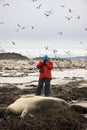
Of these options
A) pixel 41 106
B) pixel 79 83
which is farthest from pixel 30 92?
pixel 41 106

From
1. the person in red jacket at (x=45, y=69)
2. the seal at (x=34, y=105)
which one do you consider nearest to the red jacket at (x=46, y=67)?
the person in red jacket at (x=45, y=69)

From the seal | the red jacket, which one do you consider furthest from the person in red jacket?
the seal

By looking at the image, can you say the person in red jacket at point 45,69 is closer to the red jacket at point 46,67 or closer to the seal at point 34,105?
the red jacket at point 46,67

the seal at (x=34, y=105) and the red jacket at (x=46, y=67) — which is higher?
the red jacket at (x=46, y=67)

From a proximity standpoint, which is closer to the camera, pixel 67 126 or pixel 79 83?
pixel 67 126

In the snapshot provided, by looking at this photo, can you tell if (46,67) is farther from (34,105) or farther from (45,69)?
(34,105)

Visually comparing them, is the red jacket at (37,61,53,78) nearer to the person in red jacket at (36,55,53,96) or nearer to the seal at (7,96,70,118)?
the person in red jacket at (36,55,53,96)

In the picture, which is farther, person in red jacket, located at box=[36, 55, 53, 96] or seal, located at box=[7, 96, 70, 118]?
person in red jacket, located at box=[36, 55, 53, 96]

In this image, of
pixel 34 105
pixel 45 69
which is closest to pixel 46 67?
pixel 45 69

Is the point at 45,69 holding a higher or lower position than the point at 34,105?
higher

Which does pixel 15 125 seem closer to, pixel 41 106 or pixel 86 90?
pixel 41 106

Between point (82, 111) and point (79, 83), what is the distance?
11.5 meters

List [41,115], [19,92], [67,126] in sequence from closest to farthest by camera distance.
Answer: [67,126] → [41,115] → [19,92]

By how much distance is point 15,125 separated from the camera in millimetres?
11531
